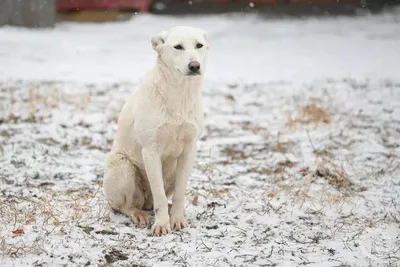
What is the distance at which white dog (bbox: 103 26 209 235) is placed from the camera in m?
4.38

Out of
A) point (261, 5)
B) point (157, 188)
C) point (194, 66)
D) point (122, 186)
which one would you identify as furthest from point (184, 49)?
point (261, 5)

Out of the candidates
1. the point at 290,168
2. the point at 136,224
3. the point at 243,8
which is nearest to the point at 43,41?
the point at 243,8

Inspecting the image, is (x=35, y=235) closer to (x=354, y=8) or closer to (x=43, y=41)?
(x=43, y=41)

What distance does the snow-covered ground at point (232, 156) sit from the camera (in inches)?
169

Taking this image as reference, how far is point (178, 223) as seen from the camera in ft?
15.3

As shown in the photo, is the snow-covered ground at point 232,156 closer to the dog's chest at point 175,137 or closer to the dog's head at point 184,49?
the dog's chest at point 175,137

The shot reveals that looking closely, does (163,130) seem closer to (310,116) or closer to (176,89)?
(176,89)

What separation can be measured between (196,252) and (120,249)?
54 centimetres

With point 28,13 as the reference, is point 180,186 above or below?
below

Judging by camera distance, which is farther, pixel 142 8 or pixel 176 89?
pixel 142 8

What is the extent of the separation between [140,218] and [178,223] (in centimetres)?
32

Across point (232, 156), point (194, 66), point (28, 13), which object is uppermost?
point (194, 66)

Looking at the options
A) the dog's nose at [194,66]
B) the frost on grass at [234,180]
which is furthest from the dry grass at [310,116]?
the dog's nose at [194,66]

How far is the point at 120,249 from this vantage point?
13.9ft
